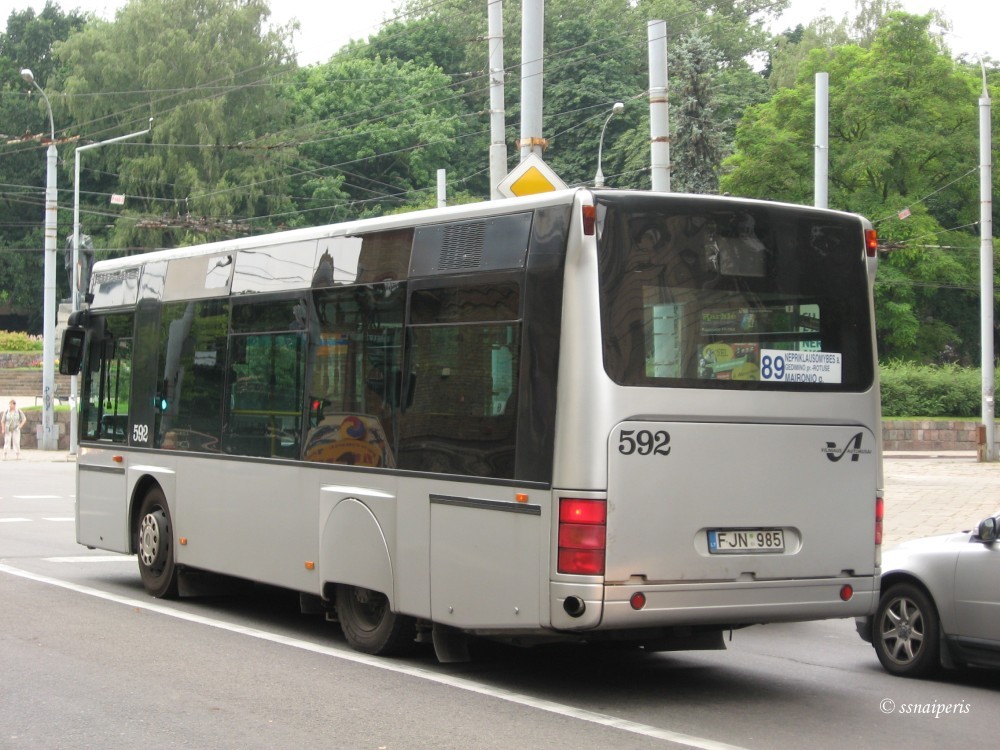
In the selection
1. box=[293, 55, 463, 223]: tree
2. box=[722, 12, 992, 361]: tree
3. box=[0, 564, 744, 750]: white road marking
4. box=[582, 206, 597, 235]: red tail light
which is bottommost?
box=[0, 564, 744, 750]: white road marking

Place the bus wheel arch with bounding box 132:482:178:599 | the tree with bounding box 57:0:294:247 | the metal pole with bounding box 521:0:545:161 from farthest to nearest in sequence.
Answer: the tree with bounding box 57:0:294:247 → the metal pole with bounding box 521:0:545:161 → the bus wheel arch with bounding box 132:482:178:599

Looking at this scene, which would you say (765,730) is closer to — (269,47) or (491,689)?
(491,689)

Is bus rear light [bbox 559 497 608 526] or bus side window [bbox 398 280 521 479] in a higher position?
bus side window [bbox 398 280 521 479]

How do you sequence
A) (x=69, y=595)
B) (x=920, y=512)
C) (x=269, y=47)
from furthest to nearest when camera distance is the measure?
(x=269, y=47)
(x=920, y=512)
(x=69, y=595)

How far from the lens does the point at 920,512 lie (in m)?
20.5

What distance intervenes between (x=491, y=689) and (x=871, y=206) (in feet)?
141

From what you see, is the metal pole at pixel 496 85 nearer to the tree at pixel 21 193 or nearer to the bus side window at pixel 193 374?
the bus side window at pixel 193 374

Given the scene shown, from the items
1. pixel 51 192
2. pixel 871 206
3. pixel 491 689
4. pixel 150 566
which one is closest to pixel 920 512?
pixel 150 566

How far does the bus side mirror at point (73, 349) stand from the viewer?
43.9ft

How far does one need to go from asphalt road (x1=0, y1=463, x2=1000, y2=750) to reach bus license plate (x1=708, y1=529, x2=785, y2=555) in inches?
34.0

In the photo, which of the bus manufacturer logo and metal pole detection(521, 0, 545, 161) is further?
metal pole detection(521, 0, 545, 161)

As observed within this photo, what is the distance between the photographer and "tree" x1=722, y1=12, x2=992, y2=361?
158ft

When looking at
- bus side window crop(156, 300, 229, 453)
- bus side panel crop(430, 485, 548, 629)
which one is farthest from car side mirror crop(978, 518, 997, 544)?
bus side window crop(156, 300, 229, 453)

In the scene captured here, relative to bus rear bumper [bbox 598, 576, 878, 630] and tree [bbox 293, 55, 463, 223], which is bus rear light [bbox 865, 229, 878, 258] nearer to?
bus rear bumper [bbox 598, 576, 878, 630]
